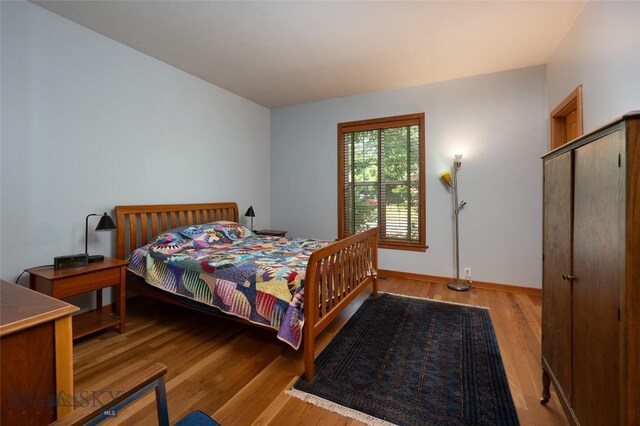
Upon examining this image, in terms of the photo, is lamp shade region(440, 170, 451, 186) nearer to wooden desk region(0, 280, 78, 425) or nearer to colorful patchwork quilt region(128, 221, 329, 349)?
colorful patchwork quilt region(128, 221, 329, 349)

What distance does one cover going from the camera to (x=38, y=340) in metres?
0.88

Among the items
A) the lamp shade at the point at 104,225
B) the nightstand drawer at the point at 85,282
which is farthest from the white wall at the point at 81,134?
the nightstand drawer at the point at 85,282

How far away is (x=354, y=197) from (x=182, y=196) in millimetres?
2403

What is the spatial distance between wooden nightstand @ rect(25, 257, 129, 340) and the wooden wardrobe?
3.01 meters

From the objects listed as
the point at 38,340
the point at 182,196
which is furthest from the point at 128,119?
the point at 38,340

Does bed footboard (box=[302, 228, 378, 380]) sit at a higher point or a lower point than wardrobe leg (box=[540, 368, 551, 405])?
higher

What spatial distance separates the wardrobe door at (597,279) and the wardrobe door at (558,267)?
0.24ft

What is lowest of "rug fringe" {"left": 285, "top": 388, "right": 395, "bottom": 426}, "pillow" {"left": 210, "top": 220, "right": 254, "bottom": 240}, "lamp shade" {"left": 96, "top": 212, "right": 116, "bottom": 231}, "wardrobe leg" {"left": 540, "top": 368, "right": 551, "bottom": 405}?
"rug fringe" {"left": 285, "top": 388, "right": 395, "bottom": 426}

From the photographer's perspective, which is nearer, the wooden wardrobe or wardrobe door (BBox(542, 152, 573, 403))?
the wooden wardrobe

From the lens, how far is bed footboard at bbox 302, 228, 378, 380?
1.86 m

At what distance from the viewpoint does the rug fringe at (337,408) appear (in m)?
1.51

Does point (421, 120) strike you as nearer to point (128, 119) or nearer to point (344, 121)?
point (344, 121)

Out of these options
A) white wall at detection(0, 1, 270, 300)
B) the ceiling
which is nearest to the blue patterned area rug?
white wall at detection(0, 1, 270, 300)

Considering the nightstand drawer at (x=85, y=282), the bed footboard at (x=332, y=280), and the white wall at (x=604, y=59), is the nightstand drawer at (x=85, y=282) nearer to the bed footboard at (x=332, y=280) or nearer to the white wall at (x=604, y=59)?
the bed footboard at (x=332, y=280)
